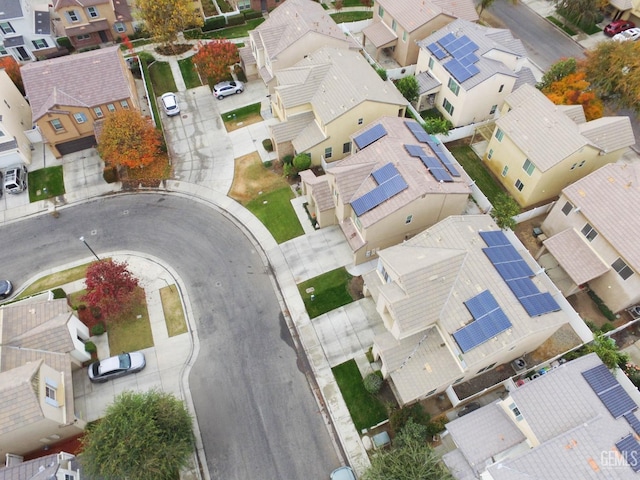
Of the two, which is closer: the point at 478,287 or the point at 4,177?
the point at 478,287

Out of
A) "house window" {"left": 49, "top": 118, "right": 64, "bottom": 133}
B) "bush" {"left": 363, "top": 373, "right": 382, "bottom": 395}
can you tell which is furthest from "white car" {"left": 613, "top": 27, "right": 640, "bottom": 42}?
"house window" {"left": 49, "top": 118, "right": 64, "bottom": 133}

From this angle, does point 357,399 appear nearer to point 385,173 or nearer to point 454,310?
point 454,310

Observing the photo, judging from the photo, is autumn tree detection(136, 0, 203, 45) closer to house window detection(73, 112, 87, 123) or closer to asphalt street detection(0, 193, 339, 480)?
house window detection(73, 112, 87, 123)

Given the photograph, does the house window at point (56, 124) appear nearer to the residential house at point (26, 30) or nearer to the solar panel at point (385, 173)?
the residential house at point (26, 30)

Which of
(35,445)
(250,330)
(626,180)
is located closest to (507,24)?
(626,180)

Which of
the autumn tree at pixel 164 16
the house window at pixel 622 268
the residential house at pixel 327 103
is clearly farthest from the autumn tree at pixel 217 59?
the house window at pixel 622 268

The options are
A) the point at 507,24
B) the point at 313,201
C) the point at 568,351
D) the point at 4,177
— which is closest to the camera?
the point at 568,351

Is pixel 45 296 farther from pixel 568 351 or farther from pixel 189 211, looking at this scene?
pixel 568 351
